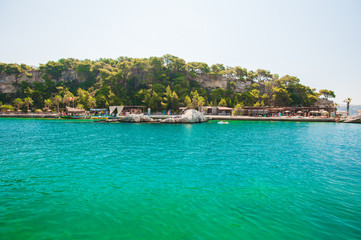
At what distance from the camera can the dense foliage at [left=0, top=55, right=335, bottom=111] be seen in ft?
261

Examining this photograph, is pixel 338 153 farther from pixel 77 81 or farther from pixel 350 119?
pixel 77 81

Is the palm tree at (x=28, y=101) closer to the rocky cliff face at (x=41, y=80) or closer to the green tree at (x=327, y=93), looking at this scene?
the rocky cliff face at (x=41, y=80)

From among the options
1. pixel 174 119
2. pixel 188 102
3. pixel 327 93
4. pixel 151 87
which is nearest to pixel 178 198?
pixel 174 119

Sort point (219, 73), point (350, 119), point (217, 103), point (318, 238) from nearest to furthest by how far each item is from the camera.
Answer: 1. point (318, 238)
2. point (350, 119)
3. point (217, 103)
4. point (219, 73)

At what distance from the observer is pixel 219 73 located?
100375mm

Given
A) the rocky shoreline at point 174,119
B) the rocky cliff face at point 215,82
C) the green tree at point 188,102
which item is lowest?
the rocky shoreline at point 174,119

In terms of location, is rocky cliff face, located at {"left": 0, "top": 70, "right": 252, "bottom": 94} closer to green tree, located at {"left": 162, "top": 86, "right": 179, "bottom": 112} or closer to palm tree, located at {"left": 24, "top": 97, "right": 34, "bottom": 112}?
palm tree, located at {"left": 24, "top": 97, "right": 34, "bottom": 112}

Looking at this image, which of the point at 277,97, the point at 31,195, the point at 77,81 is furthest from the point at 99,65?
the point at 31,195

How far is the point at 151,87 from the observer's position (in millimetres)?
86438

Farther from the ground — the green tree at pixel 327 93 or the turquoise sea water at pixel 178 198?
the green tree at pixel 327 93

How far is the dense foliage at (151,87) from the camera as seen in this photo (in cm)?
7969

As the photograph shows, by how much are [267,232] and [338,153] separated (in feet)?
61.5

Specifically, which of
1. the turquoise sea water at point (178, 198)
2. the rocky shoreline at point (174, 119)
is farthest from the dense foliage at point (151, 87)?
the turquoise sea water at point (178, 198)

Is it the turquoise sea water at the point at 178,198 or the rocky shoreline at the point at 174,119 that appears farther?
the rocky shoreline at the point at 174,119
